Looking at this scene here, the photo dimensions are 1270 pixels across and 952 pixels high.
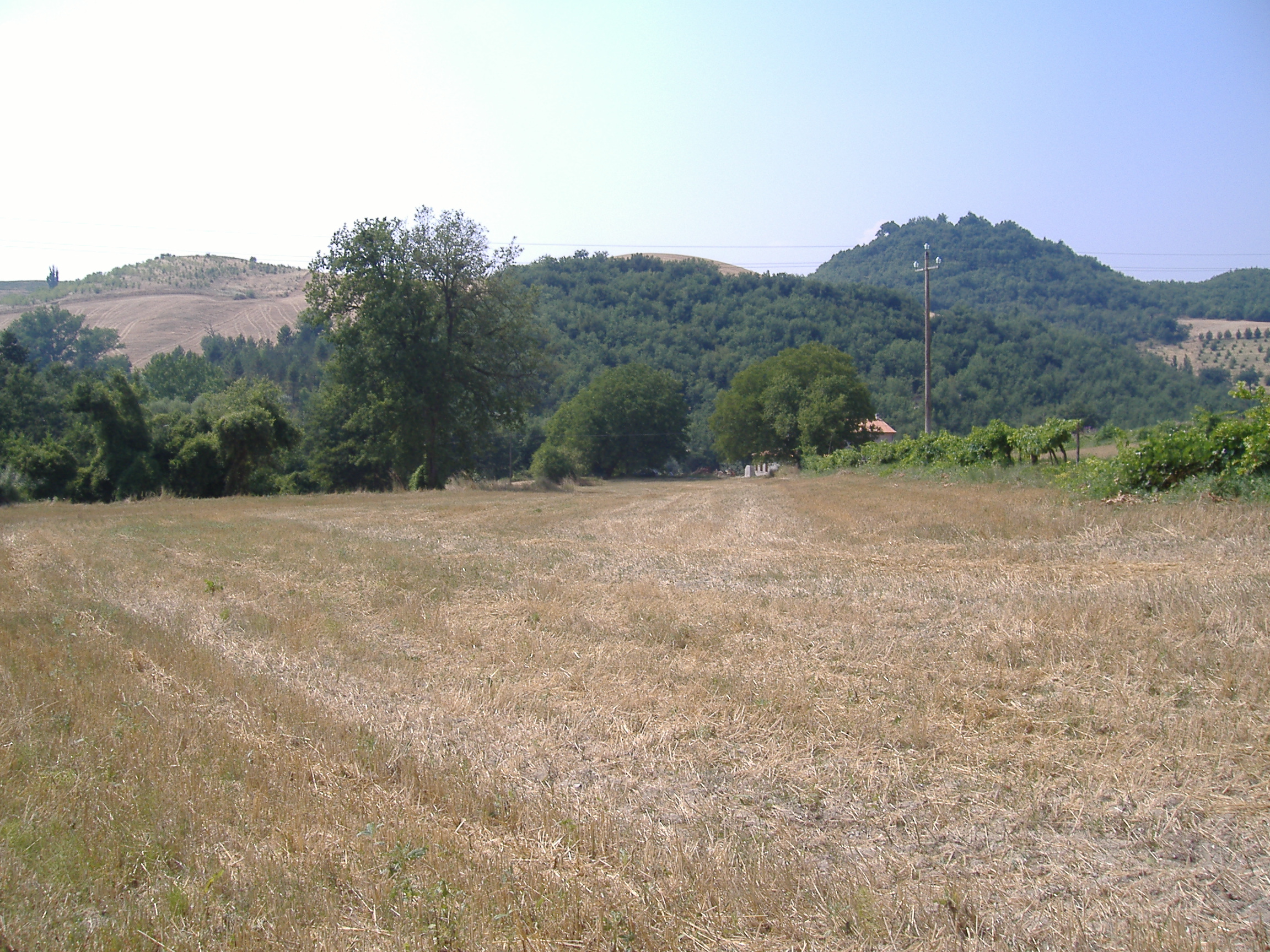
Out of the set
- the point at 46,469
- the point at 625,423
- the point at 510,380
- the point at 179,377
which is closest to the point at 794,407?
the point at 625,423

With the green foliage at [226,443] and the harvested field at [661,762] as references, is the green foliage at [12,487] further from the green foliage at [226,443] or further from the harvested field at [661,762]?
the harvested field at [661,762]

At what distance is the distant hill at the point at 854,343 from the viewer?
9956cm

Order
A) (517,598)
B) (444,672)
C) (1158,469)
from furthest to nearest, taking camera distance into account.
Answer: (1158,469)
(517,598)
(444,672)

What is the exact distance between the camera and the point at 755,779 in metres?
4.97

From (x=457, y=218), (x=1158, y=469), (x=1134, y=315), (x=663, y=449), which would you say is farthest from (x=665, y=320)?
(x=1158, y=469)

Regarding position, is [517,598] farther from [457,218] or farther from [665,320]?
[665,320]

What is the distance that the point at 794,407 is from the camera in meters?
77.0

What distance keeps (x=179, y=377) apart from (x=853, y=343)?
101 m

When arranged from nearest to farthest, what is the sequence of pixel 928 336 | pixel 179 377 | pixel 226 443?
pixel 928 336, pixel 226 443, pixel 179 377

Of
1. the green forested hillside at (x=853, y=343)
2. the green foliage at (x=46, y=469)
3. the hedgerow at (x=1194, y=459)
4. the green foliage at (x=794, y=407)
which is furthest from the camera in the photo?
the green forested hillside at (x=853, y=343)

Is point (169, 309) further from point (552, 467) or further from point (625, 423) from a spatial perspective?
point (552, 467)

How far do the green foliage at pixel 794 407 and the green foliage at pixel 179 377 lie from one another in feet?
194

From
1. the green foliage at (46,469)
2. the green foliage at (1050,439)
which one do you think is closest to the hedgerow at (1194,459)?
the green foliage at (1050,439)

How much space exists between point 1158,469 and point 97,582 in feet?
62.4
